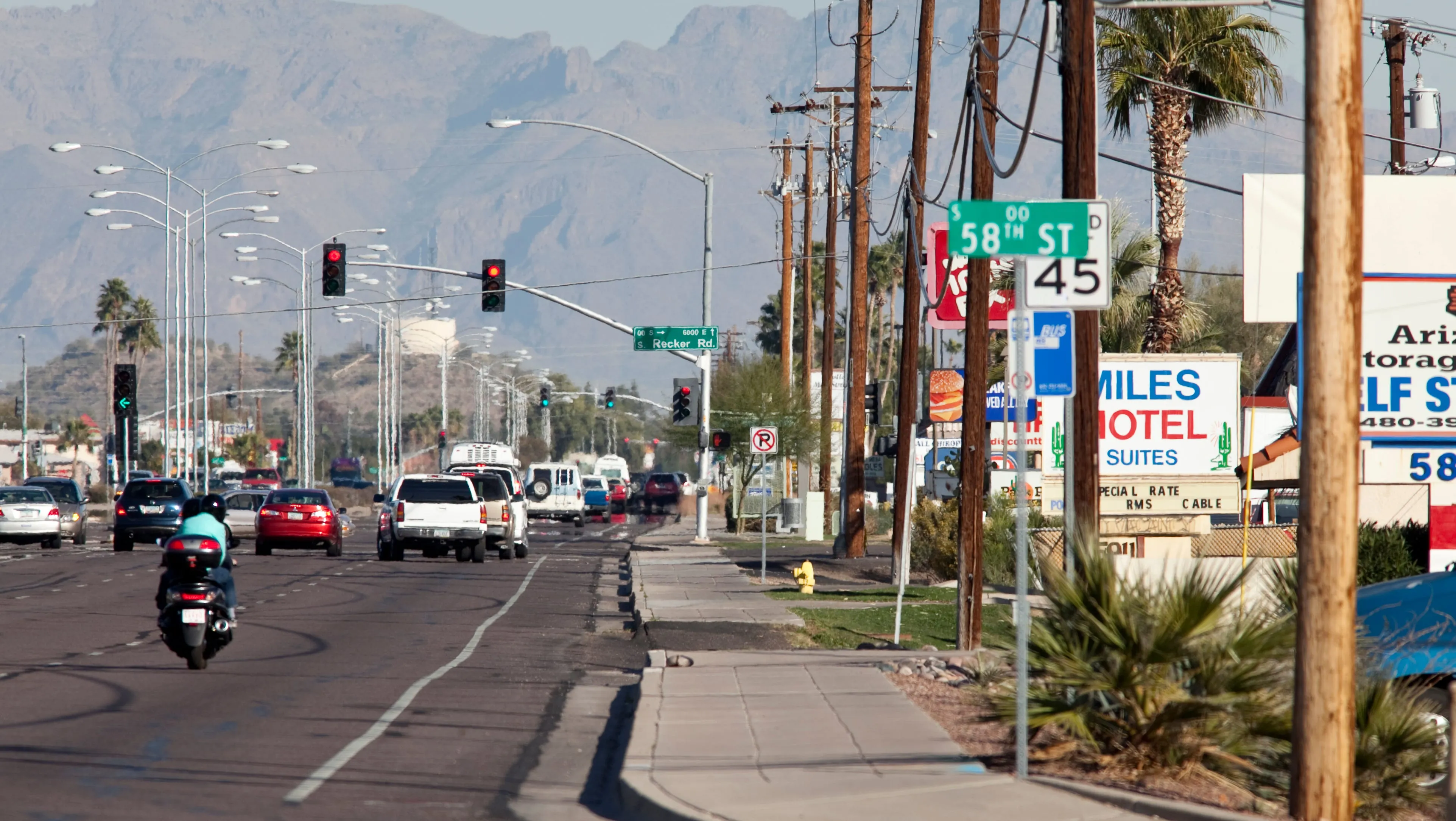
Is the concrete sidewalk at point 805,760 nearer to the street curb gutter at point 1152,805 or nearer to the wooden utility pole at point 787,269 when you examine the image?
the street curb gutter at point 1152,805

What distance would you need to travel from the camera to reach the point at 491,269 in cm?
4178

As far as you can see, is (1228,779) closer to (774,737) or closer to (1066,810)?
(1066,810)

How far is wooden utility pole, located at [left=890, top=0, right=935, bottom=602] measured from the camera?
26.3 meters

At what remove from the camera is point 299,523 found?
40.2 metres

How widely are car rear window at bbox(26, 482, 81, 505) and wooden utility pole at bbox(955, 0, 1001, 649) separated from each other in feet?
107

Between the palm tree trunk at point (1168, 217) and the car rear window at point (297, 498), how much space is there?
63.7ft

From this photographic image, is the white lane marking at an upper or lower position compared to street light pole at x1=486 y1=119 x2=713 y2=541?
lower

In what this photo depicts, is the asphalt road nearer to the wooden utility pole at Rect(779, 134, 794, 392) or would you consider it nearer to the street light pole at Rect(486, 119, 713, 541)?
the street light pole at Rect(486, 119, 713, 541)

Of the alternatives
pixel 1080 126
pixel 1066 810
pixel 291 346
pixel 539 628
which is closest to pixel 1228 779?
pixel 1066 810

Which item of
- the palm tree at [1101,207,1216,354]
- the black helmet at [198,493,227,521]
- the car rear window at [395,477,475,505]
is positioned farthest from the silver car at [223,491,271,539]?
the black helmet at [198,493,227,521]

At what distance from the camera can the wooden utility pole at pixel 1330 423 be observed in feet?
29.3

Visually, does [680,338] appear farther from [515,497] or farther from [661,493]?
[661,493]

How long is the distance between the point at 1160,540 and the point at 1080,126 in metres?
6.68

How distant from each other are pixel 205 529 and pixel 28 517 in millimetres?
27816
